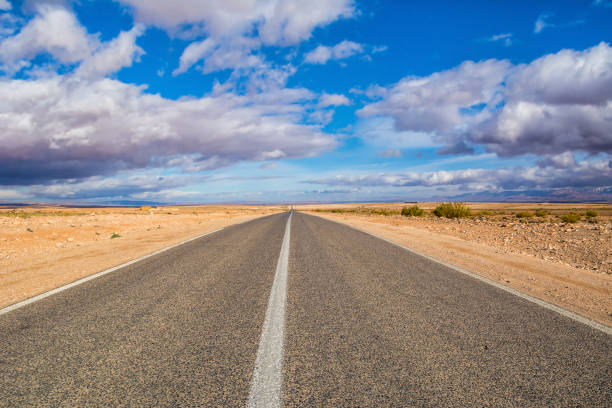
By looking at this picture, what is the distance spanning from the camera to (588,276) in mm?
7746

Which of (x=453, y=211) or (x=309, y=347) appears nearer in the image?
(x=309, y=347)

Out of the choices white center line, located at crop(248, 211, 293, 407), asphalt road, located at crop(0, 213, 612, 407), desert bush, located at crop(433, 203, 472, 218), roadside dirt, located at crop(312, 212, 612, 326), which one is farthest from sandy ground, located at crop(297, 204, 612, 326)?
desert bush, located at crop(433, 203, 472, 218)

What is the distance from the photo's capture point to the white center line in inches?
98.6

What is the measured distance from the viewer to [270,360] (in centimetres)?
310

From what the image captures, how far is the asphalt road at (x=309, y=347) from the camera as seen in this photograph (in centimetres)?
258

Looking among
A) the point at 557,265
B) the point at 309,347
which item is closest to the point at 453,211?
the point at 557,265

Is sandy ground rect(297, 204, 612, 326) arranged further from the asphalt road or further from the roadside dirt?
the asphalt road

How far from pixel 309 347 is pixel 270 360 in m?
0.47

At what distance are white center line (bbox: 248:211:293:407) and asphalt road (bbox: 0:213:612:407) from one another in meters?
0.06

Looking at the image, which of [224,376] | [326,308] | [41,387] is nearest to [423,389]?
[224,376]

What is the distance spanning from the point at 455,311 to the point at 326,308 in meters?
1.77

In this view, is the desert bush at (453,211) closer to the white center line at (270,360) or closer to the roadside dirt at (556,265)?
the roadside dirt at (556,265)

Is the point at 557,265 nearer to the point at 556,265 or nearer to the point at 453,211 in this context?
the point at 556,265

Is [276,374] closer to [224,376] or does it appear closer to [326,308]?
[224,376]
